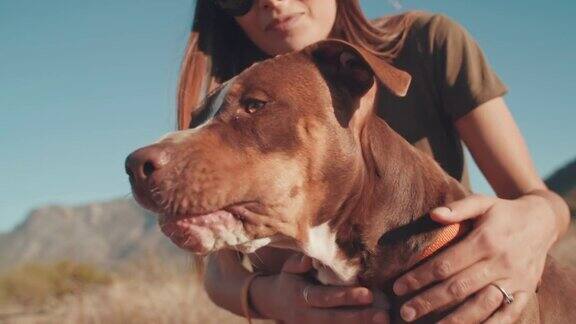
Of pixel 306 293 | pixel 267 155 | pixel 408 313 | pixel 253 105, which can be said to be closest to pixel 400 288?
pixel 408 313

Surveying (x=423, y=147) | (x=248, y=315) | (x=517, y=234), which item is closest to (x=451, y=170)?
(x=423, y=147)

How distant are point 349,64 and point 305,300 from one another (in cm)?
127

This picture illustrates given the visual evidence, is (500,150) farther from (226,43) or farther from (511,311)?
(226,43)

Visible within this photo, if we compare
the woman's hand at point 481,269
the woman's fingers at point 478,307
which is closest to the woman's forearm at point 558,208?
the woman's hand at point 481,269

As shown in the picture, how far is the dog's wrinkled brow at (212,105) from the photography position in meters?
3.38

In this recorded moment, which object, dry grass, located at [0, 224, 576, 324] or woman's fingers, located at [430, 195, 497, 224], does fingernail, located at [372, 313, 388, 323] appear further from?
dry grass, located at [0, 224, 576, 324]

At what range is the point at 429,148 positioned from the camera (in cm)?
469

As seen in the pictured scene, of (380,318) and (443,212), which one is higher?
(443,212)

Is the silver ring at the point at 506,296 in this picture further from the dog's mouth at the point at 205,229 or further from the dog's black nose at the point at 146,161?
the dog's black nose at the point at 146,161

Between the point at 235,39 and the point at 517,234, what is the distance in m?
2.86

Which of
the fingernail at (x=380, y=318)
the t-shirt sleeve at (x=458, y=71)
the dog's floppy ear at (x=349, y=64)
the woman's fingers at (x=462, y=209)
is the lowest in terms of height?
the fingernail at (x=380, y=318)

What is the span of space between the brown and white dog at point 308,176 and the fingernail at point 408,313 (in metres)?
0.09

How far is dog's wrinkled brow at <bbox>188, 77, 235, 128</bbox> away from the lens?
338 cm

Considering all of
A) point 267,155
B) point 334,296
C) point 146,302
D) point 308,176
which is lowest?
point 146,302
